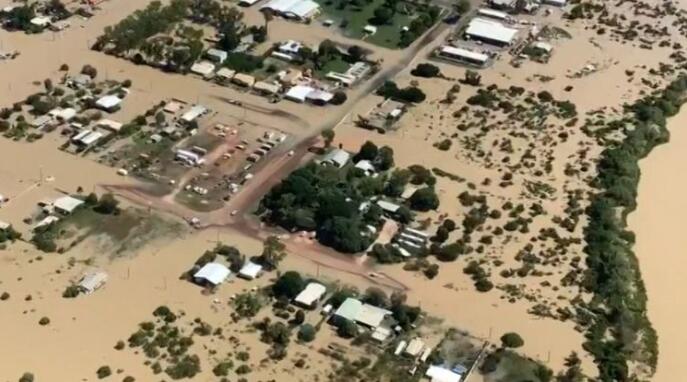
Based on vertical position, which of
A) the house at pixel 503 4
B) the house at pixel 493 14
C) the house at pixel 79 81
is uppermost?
the house at pixel 503 4

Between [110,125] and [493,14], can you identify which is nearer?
[110,125]

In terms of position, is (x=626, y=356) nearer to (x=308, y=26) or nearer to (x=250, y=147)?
(x=250, y=147)

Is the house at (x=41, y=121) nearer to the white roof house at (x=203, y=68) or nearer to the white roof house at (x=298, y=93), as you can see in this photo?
the white roof house at (x=203, y=68)

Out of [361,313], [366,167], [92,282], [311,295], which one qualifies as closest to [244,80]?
[366,167]

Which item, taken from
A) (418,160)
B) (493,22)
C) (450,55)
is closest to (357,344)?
(418,160)

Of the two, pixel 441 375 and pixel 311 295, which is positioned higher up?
pixel 311 295

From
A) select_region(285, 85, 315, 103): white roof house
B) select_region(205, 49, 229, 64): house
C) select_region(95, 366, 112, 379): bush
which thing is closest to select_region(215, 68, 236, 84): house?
select_region(205, 49, 229, 64): house

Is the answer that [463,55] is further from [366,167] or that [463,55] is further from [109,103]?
[109,103]

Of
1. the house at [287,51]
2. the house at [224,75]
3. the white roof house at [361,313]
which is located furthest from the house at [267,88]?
the white roof house at [361,313]
